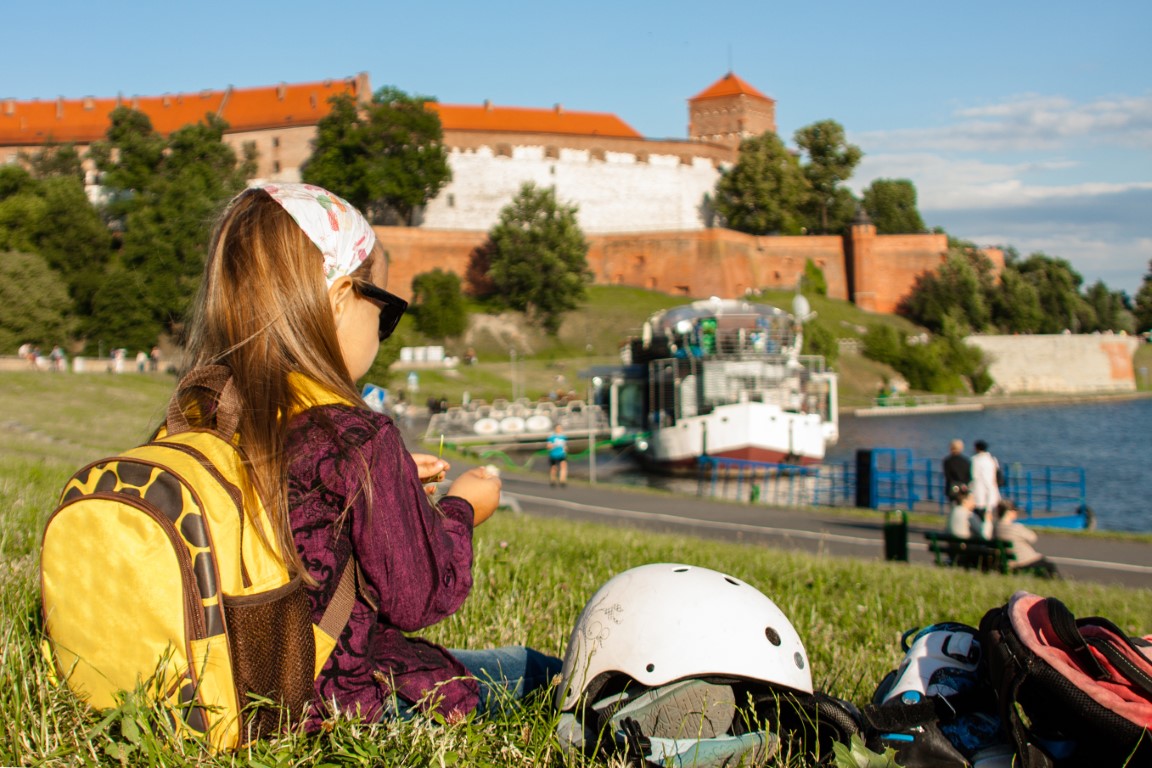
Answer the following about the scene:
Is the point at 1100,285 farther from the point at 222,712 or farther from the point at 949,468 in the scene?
the point at 222,712

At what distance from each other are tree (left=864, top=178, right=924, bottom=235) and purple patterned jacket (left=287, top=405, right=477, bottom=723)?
105 meters

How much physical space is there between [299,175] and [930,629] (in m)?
80.4

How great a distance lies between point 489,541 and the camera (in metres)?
7.87

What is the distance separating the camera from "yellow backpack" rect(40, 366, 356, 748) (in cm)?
209

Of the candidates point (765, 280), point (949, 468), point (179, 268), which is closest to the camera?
point (949, 468)

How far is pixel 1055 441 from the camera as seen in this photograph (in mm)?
49344

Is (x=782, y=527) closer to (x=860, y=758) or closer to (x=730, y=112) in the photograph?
(x=860, y=758)

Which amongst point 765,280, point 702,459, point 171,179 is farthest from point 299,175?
point 702,459

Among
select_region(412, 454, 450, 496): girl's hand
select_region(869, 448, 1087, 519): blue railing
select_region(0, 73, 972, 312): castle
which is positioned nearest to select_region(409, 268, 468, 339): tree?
select_region(0, 73, 972, 312): castle

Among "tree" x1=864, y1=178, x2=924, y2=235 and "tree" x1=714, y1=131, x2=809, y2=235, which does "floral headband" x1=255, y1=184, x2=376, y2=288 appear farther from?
"tree" x1=864, y1=178, x2=924, y2=235

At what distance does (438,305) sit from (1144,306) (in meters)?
77.1

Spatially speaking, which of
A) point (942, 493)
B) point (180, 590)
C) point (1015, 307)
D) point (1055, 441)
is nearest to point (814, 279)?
point (1015, 307)

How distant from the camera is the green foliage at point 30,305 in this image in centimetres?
5497

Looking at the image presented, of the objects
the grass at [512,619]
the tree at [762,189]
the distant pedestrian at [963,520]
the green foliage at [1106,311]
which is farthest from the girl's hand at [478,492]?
the green foliage at [1106,311]
